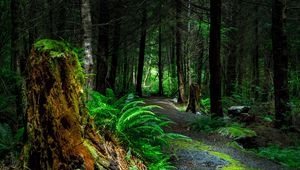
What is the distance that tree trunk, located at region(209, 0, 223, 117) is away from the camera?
1098cm

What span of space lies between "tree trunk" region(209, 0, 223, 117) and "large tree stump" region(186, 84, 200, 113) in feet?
12.0

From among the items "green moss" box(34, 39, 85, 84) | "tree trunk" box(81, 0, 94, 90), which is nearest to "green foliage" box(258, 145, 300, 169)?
"tree trunk" box(81, 0, 94, 90)

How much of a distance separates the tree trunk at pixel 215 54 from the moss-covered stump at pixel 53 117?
788 centimetres

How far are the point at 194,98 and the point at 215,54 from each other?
4588 millimetres

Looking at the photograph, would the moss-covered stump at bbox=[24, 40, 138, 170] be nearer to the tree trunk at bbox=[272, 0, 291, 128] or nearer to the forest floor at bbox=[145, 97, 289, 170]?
the forest floor at bbox=[145, 97, 289, 170]

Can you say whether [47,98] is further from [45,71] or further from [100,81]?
[100,81]

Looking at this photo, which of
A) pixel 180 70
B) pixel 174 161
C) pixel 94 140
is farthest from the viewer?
pixel 180 70

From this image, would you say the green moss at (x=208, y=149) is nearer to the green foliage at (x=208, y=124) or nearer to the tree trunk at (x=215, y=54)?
the green foliage at (x=208, y=124)

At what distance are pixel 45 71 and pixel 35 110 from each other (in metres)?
0.50

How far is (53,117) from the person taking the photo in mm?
3682

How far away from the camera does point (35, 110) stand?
12.3ft

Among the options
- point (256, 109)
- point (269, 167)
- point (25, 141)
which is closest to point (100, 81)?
point (256, 109)

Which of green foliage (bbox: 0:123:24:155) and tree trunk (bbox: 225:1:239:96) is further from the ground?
tree trunk (bbox: 225:1:239:96)

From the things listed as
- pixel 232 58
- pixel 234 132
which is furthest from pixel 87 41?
pixel 232 58
